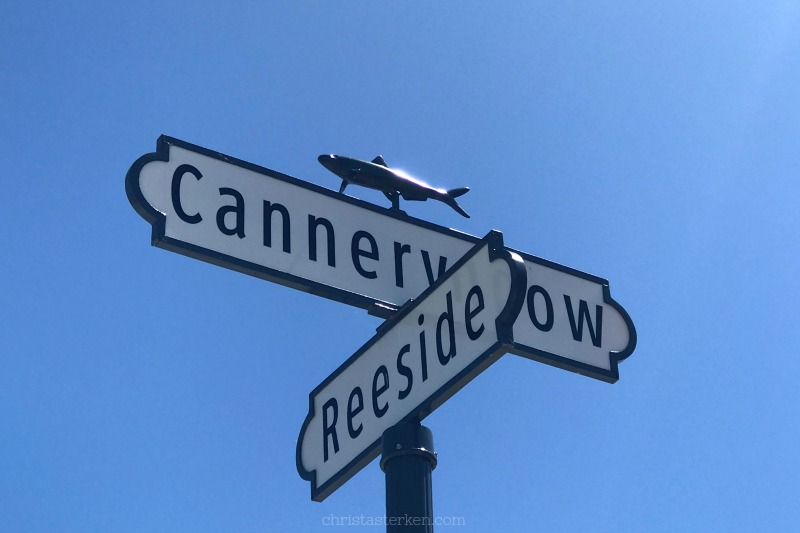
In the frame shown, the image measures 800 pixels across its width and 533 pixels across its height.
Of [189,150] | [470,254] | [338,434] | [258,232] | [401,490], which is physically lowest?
[401,490]

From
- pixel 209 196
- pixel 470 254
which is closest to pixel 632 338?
pixel 470 254

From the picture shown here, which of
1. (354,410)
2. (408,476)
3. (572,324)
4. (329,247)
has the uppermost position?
(329,247)

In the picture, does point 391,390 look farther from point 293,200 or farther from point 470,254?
point 293,200

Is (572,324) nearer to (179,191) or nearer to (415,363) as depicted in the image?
(415,363)

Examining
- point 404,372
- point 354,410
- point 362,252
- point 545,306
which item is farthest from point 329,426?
point 545,306

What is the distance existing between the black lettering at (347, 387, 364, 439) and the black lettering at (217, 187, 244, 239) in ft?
1.91

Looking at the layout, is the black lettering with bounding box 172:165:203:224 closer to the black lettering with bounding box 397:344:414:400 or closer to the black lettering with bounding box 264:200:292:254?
the black lettering with bounding box 264:200:292:254

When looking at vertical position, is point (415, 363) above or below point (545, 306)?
below

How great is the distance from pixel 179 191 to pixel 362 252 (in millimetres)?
595

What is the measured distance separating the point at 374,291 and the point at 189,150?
0.72 m

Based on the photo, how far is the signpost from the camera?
118 inches

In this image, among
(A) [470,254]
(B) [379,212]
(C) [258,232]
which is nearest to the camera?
(A) [470,254]

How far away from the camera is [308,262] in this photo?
3391 millimetres

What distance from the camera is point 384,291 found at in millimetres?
3461
